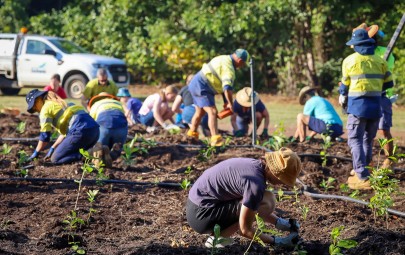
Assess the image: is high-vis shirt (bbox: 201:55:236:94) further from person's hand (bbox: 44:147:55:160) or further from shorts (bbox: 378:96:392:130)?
person's hand (bbox: 44:147:55:160)

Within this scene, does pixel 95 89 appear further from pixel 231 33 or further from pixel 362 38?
pixel 231 33

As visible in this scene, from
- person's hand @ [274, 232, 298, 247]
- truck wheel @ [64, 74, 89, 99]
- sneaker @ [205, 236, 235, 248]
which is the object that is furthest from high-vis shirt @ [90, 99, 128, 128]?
truck wheel @ [64, 74, 89, 99]

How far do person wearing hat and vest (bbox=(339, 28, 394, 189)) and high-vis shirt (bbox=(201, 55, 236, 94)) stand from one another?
3172 millimetres

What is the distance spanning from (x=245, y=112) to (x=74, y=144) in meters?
4.18

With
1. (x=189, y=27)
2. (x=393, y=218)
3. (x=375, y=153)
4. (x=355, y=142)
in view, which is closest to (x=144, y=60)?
(x=189, y=27)

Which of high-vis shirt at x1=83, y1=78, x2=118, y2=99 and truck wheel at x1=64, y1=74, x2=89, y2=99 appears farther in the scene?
truck wheel at x1=64, y1=74, x2=89, y2=99

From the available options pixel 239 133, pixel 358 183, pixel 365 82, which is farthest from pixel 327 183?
pixel 239 133

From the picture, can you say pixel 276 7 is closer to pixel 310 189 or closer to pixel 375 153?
pixel 375 153

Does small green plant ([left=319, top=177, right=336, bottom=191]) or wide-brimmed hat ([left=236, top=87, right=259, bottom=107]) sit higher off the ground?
wide-brimmed hat ([left=236, top=87, right=259, bottom=107])

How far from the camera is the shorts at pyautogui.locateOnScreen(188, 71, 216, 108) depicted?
1245 centimetres

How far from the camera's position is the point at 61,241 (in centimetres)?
650

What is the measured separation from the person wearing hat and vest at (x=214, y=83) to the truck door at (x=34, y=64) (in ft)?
35.0

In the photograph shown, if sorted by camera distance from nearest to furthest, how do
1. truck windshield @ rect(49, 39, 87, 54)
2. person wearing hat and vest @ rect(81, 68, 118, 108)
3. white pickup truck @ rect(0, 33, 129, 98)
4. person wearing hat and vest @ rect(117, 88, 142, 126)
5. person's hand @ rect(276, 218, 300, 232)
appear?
1. person's hand @ rect(276, 218, 300, 232)
2. person wearing hat and vest @ rect(81, 68, 118, 108)
3. person wearing hat and vest @ rect(117, 88, 142, 126)
4. white pickup truck @ rect(0, 33, 129, 98)
5. truck windshield @ rect(49, 39, 87, 54)

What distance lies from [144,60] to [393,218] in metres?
17.3
